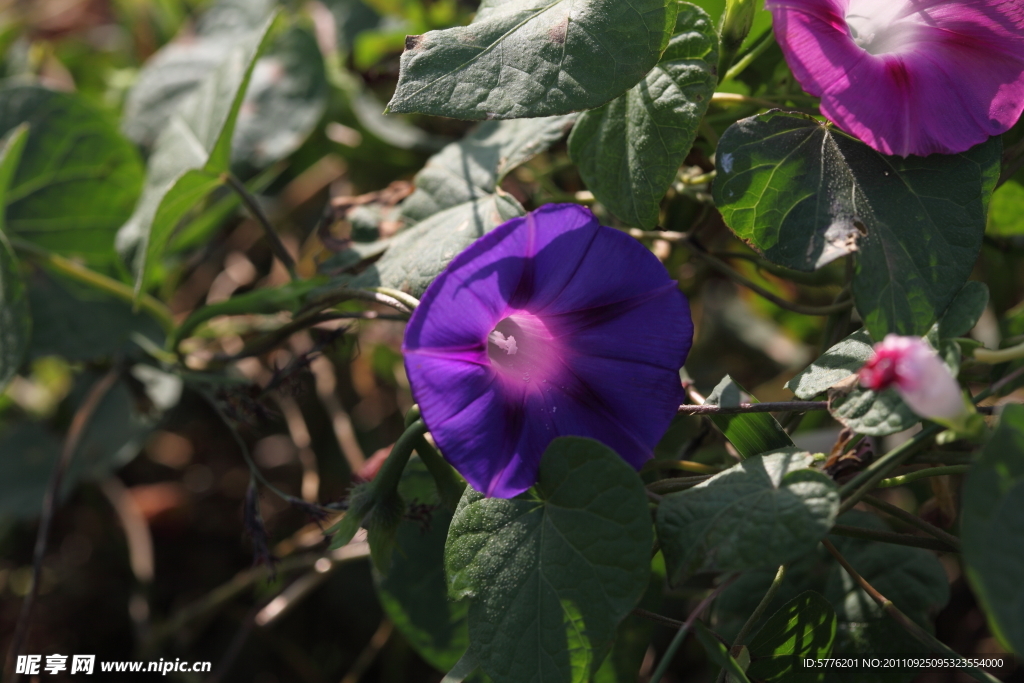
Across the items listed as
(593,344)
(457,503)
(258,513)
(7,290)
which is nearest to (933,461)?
(593,344)

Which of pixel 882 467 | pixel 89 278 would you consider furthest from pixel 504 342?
pixel 89 278

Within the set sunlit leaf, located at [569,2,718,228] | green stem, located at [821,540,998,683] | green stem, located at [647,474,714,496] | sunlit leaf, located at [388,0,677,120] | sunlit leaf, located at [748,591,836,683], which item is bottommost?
sunlit leaf, located at [748,591,836,683]

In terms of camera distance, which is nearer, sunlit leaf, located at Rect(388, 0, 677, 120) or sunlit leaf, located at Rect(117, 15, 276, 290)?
sunlit leaf, located at Rect(388, 0, 677, 120)

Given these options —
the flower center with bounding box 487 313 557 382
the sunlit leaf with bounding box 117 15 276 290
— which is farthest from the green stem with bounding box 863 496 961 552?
the sunlit leaf with bounding box 117 15 276 290

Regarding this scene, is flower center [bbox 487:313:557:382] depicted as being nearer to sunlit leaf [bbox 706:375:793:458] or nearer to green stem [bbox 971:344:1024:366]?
sunlit leaf [bbox 706:375:793:458]

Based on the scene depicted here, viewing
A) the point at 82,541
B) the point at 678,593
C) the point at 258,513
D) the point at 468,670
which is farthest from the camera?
the point at 82,541

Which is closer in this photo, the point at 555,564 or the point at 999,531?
the point at 999,531

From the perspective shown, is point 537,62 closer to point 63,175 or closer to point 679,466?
point 679,466

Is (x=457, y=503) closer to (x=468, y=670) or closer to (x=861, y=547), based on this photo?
(x=468, y=670)
